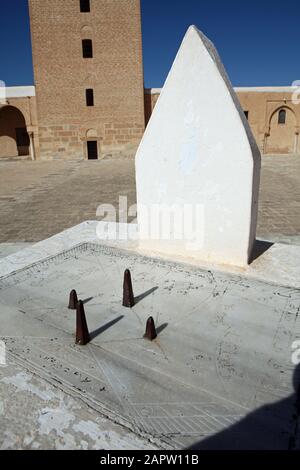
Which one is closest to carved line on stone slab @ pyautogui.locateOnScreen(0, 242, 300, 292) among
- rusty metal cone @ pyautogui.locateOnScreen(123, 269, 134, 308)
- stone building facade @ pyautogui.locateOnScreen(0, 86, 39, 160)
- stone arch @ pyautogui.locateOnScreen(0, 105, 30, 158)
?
rusty metal cone @ pyautogui.locateOnScreen(123, 269, 134, 308)

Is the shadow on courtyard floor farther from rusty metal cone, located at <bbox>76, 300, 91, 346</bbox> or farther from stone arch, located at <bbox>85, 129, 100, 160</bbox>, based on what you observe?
stone arch, located at <bbox>85, 129, 100, 160</bbox>

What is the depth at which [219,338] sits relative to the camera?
104 inches

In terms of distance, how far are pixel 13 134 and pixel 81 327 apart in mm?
23830

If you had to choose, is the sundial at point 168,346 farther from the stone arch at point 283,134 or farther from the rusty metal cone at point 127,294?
the stone arch at point 283,134

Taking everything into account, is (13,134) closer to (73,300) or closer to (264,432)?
(73,300)

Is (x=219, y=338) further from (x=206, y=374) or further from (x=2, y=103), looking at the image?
(x=2, y=103)

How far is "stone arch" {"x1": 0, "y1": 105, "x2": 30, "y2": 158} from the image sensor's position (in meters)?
22.8

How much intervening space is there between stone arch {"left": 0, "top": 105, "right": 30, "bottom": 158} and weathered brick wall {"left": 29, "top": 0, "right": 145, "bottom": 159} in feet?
17.2

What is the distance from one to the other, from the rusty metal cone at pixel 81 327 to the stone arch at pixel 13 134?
23.3 m

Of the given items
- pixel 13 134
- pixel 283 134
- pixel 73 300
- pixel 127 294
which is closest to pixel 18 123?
pixel 13 134

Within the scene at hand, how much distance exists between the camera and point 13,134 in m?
23.4

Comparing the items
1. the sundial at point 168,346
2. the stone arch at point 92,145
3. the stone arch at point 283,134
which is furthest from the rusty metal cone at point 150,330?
the stone arch at point 283,134

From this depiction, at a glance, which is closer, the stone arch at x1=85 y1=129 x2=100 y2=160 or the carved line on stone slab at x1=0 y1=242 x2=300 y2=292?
the carved line on stone slab at x1=0 y1=242 x2=300 y2=292

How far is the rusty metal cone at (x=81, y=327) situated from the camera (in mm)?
2561
